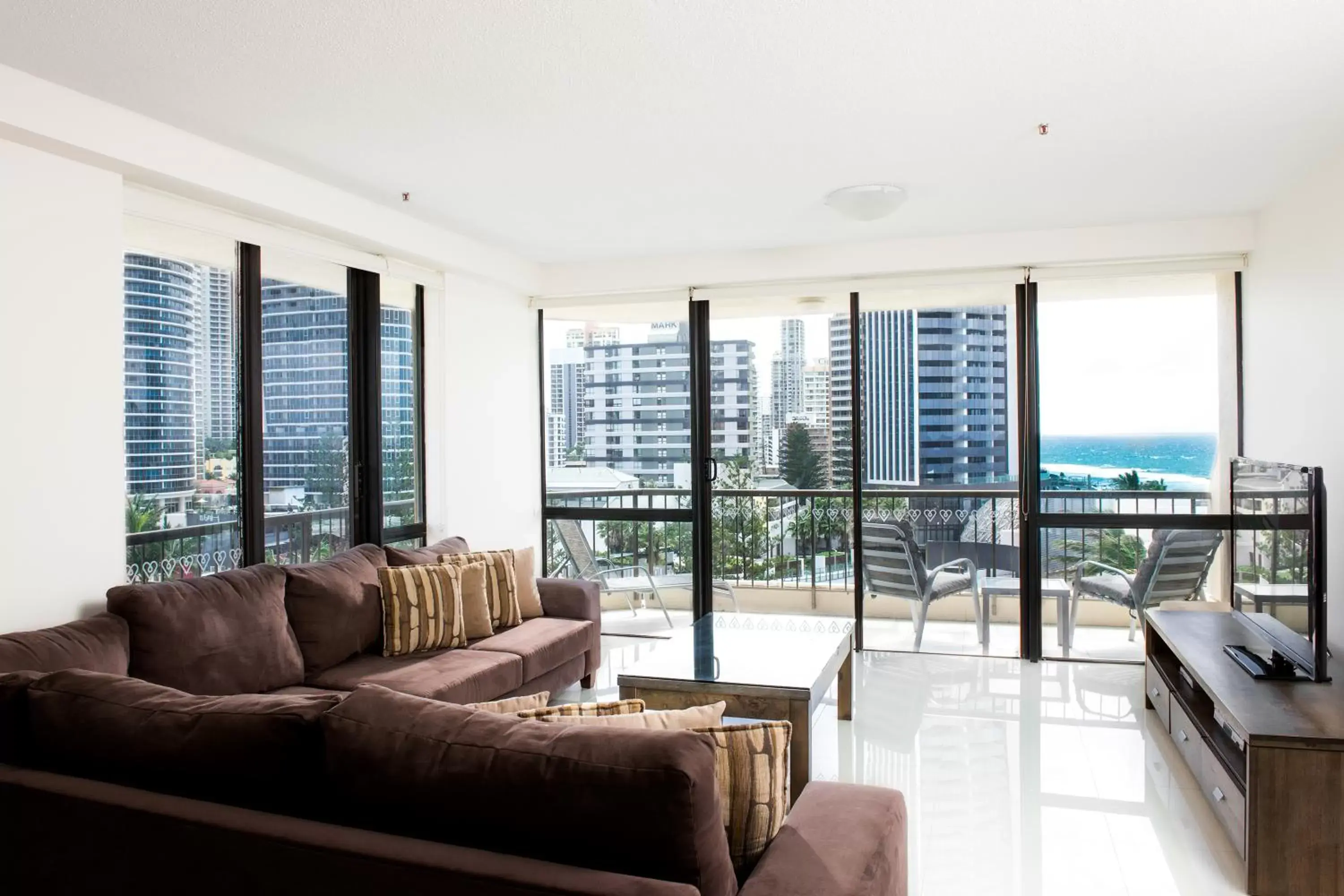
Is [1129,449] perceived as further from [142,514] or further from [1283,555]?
[142,514]

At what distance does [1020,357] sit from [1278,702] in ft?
8.36

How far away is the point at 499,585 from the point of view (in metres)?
4.09

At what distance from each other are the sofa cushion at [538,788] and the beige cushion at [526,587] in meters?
2.79

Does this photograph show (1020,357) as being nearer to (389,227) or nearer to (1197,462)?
(1197,462)

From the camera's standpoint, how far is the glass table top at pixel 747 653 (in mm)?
3029

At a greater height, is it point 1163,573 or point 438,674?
point 1163,573

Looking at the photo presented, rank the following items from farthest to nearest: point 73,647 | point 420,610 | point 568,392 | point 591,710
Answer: point 568,392 → point 420,610 → point 73,647 → point 591,710

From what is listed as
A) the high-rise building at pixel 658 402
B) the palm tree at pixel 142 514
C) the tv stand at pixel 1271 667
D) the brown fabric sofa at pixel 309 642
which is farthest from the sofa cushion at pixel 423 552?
the tv stand at pixel 1271 667

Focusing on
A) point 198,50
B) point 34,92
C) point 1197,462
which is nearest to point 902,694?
point 1197,462

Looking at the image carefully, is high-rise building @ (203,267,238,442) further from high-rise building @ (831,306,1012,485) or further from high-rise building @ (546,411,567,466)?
high-rise building @ (831,306,1012,485)

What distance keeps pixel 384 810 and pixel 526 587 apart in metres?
2.92

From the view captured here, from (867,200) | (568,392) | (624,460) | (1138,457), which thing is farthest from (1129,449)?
(568,392)

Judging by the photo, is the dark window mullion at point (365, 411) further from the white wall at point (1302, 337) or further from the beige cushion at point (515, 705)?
the white wall at point (1302, 337)

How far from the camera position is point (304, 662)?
3.34 metres
